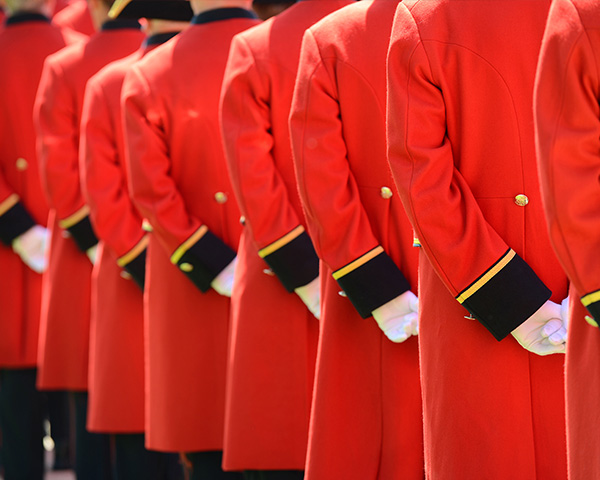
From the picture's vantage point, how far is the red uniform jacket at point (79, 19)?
718 centimetres

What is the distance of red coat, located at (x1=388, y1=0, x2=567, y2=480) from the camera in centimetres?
286

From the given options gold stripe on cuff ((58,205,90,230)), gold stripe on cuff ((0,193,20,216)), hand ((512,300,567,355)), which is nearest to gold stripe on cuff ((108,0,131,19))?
gold stripe on cuff ((58,205,90,230))

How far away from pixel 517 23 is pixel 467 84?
0.18 metres

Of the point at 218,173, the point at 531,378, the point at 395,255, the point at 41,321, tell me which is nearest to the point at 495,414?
the point at 531,378

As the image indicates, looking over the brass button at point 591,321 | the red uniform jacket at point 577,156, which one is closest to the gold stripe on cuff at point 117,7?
the red uniform jacket at point 577,156

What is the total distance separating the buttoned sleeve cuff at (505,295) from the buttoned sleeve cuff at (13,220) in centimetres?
312

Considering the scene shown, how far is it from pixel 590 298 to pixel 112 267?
2.88 meters

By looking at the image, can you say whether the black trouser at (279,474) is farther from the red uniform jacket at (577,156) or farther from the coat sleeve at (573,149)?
the coat sleeve at (573,149)

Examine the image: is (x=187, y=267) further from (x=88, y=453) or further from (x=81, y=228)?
(x=88, y=453)

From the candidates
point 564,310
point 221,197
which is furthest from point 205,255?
point 564,310

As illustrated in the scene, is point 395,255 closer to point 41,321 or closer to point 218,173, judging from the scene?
point 218,173

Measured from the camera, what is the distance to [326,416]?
3.39m

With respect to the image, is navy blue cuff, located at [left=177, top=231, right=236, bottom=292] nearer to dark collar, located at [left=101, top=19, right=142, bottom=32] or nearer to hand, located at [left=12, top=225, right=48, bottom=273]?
dark collar, located at [left=101, top=19, right=142, bottom=32]

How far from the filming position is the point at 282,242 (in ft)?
12.4
